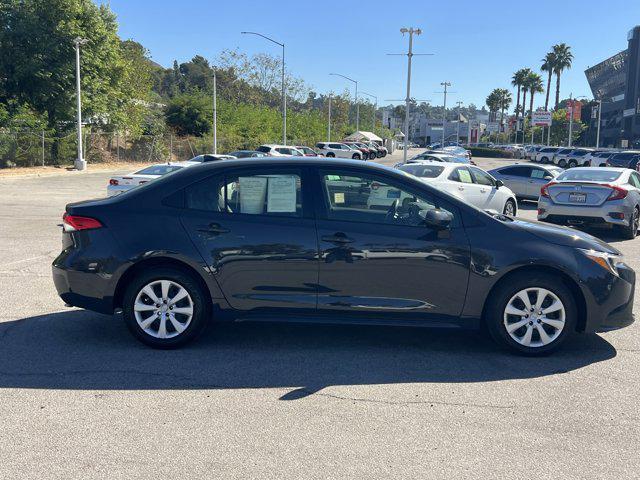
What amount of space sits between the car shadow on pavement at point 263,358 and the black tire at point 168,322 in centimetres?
10

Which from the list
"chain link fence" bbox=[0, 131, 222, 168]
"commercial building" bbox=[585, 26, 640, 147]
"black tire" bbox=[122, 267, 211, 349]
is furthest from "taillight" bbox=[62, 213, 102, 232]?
"commercial building" bbox=[585, 26, 640, 147]

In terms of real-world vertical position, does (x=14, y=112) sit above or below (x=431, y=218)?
above

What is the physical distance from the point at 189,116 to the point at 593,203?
1857 inches

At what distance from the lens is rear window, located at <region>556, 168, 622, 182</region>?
43.9ft

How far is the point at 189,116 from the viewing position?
55.8 m

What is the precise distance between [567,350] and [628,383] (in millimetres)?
815

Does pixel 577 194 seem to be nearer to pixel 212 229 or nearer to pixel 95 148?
pixel 212 229

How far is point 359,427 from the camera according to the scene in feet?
13.1

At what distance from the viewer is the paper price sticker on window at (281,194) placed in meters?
5.39

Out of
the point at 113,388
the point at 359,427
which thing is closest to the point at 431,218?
the point at 359,427

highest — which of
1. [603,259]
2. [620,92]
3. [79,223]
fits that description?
[620,92]

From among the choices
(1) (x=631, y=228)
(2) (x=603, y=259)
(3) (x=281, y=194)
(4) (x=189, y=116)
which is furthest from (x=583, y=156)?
(3) (x=281, y=194)

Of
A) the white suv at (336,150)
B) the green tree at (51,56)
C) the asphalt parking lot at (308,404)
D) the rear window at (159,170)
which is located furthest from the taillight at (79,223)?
the white suv at (336,150)

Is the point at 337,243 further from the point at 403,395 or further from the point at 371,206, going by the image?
the point at 403,395
